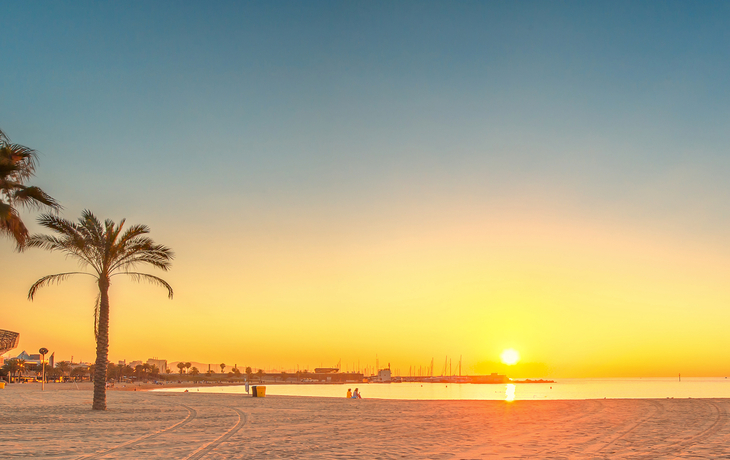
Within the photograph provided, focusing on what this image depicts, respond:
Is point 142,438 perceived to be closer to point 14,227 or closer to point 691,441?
point 14,227

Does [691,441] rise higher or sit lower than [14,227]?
lower

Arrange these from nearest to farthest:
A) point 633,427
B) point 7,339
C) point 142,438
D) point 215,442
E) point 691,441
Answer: point 215,442 < point 142,438 < point 691,441 < point 633,427 < point 7,339

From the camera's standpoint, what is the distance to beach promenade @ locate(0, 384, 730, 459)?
12.1 metres

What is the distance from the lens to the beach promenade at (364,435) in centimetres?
1207

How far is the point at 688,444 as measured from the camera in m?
13.8

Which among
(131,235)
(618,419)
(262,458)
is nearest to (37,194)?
(131,235)

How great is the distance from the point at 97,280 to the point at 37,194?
8518 mm

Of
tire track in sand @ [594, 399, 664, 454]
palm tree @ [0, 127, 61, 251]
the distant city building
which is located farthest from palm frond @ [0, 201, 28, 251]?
the distant city building

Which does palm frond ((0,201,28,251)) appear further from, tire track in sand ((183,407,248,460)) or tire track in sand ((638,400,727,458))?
tire track in sand ((638,400,727,458))

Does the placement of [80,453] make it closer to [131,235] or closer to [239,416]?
[239,416]

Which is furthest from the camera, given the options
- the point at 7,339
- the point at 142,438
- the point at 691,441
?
the point at 7,339

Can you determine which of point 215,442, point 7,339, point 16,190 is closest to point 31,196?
point 16,190

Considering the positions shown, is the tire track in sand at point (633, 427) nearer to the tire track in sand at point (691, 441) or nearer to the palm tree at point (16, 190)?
the tire track in sand at point (691, 441)

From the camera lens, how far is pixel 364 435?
15.6 metres
